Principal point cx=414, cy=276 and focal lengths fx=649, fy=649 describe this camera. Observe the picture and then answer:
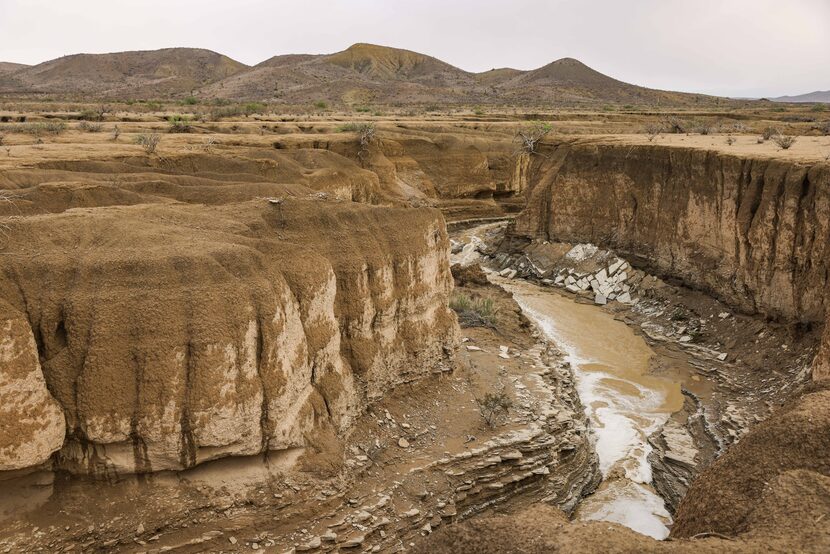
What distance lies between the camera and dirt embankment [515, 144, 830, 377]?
1917 centimetres

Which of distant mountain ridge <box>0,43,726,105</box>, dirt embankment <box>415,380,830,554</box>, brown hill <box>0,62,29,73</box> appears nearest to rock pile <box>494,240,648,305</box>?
dirt embankment <box>415,380,830,554</box>

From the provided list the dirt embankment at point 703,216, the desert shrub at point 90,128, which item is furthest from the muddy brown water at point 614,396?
the desert shrub at point 90,128

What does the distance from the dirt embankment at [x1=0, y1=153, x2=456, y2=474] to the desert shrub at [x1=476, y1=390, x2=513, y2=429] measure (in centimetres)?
224

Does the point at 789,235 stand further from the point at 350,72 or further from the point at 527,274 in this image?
the point at 350,72

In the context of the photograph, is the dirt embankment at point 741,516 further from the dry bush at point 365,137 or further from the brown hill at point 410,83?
the brown hill at point 410,83

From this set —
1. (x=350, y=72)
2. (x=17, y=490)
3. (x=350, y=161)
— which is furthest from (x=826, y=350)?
(x=350, y=72)

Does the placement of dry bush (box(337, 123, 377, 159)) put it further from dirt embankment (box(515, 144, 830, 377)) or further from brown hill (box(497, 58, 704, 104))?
brown hill (box(497, 58, 704, 104))

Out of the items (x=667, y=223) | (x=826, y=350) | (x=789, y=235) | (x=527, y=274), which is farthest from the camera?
(x=527, y=274)

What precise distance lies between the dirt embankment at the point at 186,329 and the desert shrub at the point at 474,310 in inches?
264

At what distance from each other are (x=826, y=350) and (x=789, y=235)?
6.99 meters

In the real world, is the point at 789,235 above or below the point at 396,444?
above

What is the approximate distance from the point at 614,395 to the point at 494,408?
606 centimetres

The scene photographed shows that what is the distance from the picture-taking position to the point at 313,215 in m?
13.3

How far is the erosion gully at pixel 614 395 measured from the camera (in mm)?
13344
